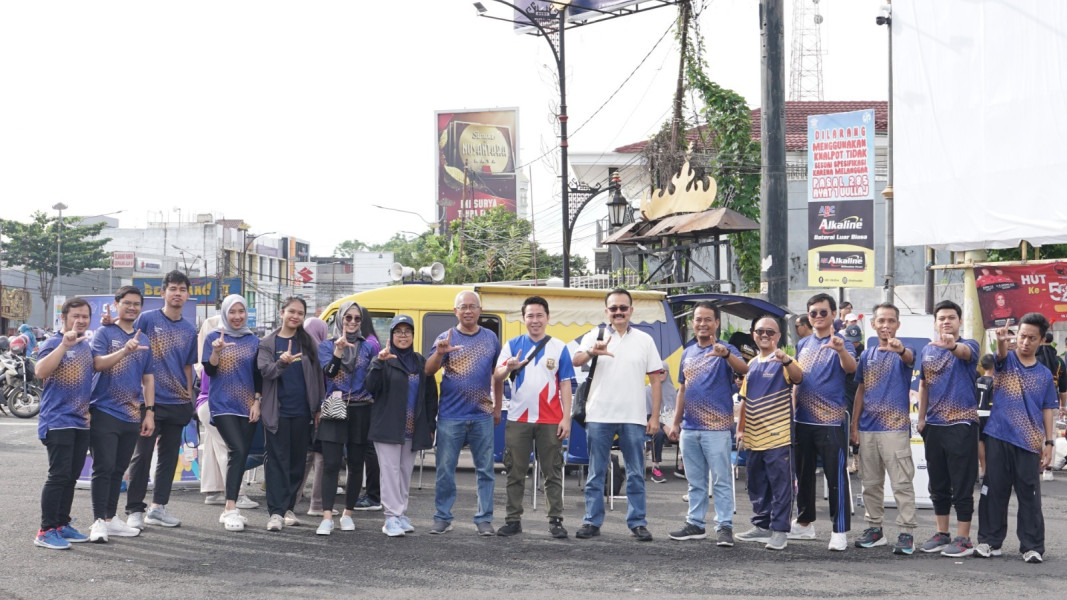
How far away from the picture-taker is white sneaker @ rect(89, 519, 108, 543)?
25.4ft

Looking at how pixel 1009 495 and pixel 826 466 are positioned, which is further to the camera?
pixel 826 466

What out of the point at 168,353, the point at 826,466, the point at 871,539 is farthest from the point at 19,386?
the point at 871,539

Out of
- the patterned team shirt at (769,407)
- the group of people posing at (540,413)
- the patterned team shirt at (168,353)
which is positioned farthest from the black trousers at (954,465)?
the patterned team shirt at (168,353)

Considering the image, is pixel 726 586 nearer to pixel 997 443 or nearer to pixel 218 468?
pixel 997 443

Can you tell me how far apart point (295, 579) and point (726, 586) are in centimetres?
265

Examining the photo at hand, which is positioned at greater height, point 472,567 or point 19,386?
point 19,386

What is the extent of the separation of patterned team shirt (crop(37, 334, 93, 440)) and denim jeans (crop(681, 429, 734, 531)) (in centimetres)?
438

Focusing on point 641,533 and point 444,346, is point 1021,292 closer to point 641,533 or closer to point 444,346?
point 641,533

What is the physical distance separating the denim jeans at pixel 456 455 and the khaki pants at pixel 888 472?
2811 mm

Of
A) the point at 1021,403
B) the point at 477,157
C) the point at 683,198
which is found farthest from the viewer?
the point at 477,157

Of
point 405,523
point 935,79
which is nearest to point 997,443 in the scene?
point 405,523

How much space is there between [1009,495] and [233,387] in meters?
5.70

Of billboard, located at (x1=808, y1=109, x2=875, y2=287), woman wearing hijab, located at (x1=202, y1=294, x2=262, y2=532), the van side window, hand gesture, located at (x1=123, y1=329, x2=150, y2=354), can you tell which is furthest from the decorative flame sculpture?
hand gesture, located at (x1=123, y1=329, x2=150, y2=354)

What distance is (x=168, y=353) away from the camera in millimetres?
8289
